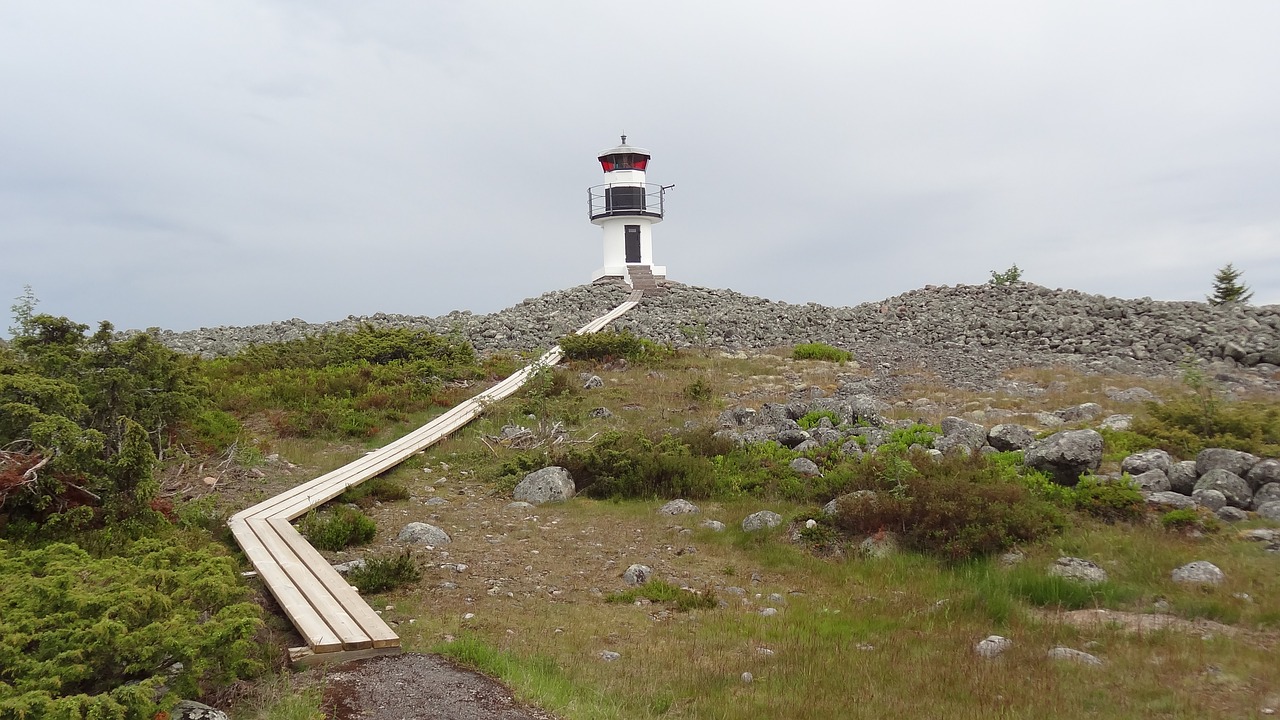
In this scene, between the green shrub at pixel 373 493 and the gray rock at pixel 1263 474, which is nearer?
the gray rock at pixel 1263 474

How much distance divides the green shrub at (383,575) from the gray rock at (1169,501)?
26.6 feet

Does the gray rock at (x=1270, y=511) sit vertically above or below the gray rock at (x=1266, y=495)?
below

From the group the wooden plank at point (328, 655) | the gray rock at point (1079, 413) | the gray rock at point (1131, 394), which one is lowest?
the wooden plank at point (328, 655)

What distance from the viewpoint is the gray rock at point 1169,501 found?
937 cm

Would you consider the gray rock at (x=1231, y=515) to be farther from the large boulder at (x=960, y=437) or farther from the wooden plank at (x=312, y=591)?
the wooden plank at (x=312, y=591)

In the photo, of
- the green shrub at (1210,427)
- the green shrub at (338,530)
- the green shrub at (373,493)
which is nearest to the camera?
the green shrub at (338,530)

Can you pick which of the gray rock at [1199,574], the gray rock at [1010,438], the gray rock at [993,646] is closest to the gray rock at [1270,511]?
the gray rock at [1199,574]

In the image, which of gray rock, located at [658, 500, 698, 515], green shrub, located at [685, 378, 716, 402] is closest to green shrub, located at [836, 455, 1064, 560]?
gray rock, located at [658, 500, 698, 515]

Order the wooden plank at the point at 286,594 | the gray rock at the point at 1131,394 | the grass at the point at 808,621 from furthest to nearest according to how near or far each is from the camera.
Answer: the gray rock at the point at 1131,394 → the wooden plank at the point at 286,594 → the grass at the point at 808,621

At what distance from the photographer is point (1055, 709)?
18.0 feet

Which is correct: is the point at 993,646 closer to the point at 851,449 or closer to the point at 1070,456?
the point at 1070,456

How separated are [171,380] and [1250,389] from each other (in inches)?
828

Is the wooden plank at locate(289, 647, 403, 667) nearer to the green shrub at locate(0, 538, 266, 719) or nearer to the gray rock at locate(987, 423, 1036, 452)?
the green shrub at locate(0, 538, 266, 719)

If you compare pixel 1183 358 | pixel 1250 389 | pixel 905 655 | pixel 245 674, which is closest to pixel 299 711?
pixel 245 674
